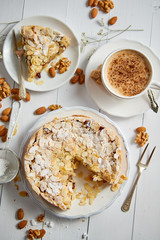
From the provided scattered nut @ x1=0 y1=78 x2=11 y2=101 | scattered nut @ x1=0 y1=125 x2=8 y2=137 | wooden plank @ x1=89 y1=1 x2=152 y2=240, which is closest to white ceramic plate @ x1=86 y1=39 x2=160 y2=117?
wooden plank @ x1=89 y1=1 x2=152 y2=240

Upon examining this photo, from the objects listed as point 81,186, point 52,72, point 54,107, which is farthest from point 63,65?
point 81,186

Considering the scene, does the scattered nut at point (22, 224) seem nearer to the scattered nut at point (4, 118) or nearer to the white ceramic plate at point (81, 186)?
the white ceramic plate at point (81, 186)

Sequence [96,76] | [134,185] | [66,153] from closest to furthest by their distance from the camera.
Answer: [66,153] → [96,76] → [134,185]

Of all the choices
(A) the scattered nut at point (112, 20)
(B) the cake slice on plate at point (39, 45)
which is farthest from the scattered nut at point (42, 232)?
(A) the scattered nut at point (112, 20)

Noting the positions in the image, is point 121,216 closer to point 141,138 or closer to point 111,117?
point 141,138

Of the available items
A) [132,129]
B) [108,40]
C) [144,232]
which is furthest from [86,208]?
[108,40]

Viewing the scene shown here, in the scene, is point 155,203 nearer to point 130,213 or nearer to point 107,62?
point 130,213
